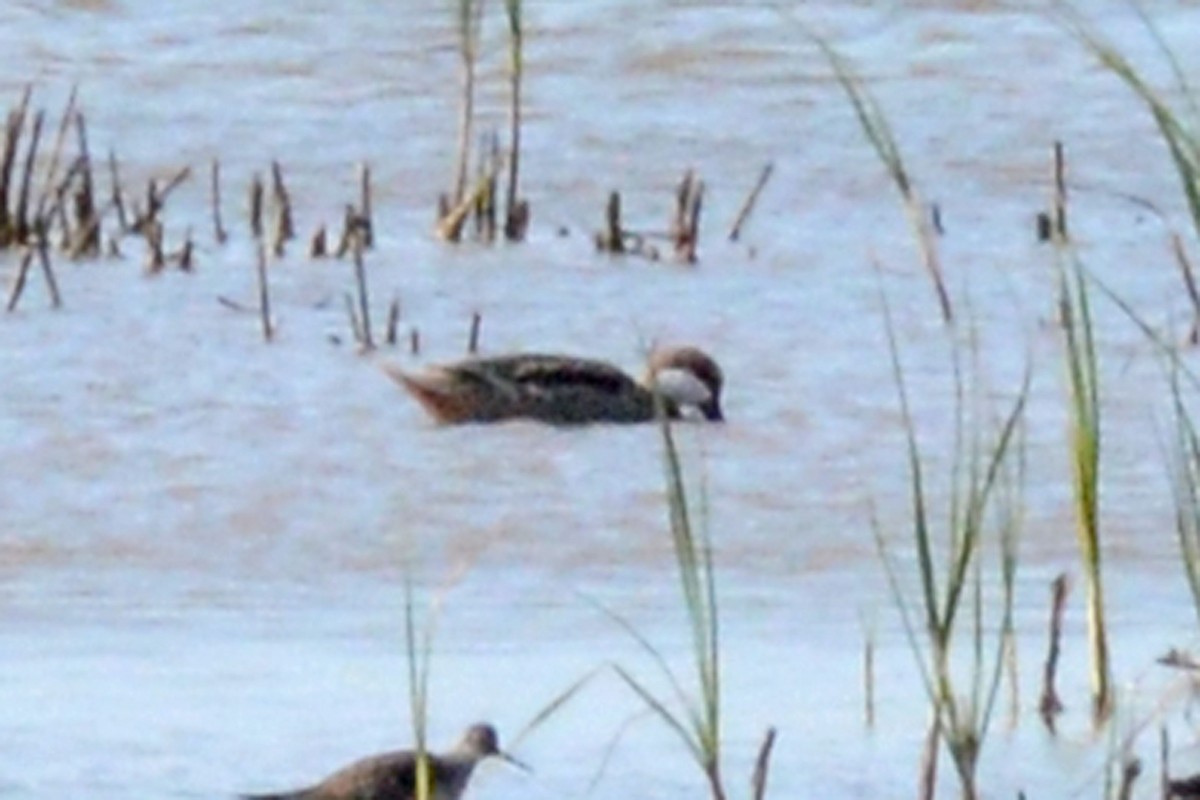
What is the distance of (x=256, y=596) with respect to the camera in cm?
767

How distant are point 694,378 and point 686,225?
1.83 metres

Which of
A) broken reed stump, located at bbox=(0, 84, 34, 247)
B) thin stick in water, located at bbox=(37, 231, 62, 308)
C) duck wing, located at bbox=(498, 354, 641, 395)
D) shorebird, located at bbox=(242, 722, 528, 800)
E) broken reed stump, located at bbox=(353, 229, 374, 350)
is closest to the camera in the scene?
shorebird, located at bbox=(242, 722, 528, 800)

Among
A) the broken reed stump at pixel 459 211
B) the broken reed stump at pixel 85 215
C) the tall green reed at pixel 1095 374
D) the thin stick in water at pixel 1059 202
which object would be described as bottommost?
the broken reed stump at pixel 459 211

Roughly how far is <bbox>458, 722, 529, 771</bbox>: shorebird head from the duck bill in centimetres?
337

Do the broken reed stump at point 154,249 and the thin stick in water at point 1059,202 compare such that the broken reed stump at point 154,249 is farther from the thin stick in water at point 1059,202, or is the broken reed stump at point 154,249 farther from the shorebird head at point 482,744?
the shorebird head at point 482,744

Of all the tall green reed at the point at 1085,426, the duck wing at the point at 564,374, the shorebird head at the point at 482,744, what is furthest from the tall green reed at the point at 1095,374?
the duck wing at the point at 564,374

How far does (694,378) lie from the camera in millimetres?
9625

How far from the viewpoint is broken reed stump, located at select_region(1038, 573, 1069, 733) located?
6438mm

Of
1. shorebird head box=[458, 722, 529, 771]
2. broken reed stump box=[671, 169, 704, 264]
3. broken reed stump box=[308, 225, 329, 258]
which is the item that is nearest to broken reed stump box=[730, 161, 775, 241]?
broken reed stump box=[671, 169, 704, 264]

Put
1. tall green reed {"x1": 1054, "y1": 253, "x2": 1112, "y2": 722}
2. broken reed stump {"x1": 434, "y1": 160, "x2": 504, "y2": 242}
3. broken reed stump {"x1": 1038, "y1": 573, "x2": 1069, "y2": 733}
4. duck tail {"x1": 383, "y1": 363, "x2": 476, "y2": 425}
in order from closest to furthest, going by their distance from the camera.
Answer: tall green reed {"x1": 1054, "y1": 253, "x2": 1112, "y2": 722} → broken reed stump {"x1": 1038, "y1": 573, "x2": 1069, "y2": 733} → duck tail {"x1": 383, "y1": 363, "x2": 476, "y2": 425} → broken reed stump {"x1": 434, "y1": 160, "x2": 504, "y2": 242}

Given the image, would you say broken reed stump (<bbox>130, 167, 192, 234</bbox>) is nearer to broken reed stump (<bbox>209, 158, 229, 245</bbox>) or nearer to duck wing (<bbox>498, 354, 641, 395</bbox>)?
broken reed stump (<bbox>209, 158, 229, 245</bbox>)

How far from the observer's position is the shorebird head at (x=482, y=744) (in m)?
6.10

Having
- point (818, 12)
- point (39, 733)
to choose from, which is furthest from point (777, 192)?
point (39, 733)

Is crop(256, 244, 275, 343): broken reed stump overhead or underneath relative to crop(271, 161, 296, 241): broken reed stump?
overhead
